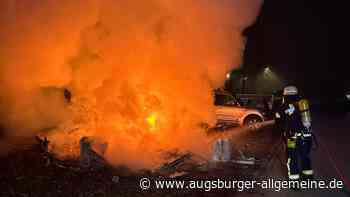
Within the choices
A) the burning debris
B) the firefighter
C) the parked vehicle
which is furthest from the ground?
the parked vehicle

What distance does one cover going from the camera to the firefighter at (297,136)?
22.8ft

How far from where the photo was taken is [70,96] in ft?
34.4

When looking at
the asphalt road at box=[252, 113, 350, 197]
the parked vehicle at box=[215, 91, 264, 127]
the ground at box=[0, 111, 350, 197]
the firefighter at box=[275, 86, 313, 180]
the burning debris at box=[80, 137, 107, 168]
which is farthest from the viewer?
the parked vehicle at box=[215, 91, 264, 127]

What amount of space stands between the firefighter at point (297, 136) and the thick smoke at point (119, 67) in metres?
2.85

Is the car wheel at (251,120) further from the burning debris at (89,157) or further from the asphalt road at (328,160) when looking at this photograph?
the burning debris at (89,157)

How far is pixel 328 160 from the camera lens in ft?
30.0

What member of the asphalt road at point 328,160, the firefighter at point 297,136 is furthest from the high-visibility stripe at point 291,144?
the asphalt road at point 328,160

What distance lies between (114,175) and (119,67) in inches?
141

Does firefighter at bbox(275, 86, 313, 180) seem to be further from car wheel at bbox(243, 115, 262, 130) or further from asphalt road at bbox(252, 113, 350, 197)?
car wheel at bbox(243, 115, 262, 130)

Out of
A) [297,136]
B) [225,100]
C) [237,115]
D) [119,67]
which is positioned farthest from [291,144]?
[225,100]

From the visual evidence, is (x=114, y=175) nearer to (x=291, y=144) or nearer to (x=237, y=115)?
(x=291, y=144)

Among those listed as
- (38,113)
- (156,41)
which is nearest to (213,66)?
(156,41)

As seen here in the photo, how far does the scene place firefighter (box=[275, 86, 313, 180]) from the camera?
6.95 m

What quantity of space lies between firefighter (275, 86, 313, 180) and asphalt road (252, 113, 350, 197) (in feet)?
1.30
